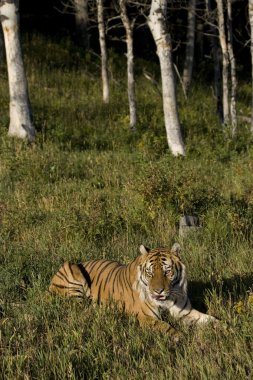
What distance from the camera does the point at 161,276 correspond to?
541cm

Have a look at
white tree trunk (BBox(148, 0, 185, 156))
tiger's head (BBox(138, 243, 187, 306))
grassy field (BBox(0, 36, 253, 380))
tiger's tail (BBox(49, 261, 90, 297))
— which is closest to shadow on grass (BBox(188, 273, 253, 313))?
grassy field (BBox(0, 36, 253, 380))

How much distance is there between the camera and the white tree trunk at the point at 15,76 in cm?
1467

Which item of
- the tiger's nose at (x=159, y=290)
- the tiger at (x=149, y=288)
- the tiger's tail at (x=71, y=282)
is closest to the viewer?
the tiger's nose at (x=159, y=290)

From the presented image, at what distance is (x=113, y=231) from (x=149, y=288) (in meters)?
3.45

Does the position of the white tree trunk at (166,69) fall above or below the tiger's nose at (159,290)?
above

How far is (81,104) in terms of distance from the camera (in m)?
19.2

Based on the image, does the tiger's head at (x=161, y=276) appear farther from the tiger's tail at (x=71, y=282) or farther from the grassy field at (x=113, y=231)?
the tiger's tail at (x=71, y=282)

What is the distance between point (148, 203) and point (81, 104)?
10459 mm

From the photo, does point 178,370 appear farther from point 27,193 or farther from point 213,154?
point 213,154

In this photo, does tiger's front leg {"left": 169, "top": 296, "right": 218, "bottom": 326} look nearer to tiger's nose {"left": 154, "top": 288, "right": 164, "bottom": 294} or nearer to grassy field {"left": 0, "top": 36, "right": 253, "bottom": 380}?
grassy field {"left": 0, "top": 36, "right": 253, "bottom": 380}

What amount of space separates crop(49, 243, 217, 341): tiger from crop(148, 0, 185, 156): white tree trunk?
8.06 m

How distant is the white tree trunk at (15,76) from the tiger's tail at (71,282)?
28.1ft

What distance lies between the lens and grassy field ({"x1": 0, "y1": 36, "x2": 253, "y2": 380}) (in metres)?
4.84

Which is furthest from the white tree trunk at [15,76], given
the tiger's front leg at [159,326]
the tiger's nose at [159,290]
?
the tiger's nose at [159,290]
